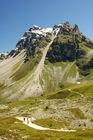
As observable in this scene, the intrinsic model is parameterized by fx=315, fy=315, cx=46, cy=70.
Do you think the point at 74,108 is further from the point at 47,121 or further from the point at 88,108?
the point at 47,121

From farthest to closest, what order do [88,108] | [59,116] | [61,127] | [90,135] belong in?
[88,108] < [59,116] < [61,127] < [90,135]

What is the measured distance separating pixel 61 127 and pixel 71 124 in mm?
7170

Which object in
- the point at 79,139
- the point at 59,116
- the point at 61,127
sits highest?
the point at 59,116

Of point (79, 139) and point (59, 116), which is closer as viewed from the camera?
point (79, 139)

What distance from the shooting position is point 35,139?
61562 millimetres

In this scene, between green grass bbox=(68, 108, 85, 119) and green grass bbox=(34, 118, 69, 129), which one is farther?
green grass bbox=(68, 108, 85, 119)

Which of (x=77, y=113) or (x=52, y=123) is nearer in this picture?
(x=52, y=123)

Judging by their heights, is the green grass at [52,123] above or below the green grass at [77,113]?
below

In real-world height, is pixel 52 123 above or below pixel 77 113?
below

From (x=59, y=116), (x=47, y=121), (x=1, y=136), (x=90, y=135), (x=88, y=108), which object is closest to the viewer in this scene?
(x=1, y=136)

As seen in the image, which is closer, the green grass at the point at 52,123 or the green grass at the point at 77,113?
the green grass at the point at 52,123

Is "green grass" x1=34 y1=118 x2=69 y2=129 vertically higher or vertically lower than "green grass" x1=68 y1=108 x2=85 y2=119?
lower

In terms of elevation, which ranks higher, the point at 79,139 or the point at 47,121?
the point at 47,121

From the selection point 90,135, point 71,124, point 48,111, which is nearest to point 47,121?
point 71,124
